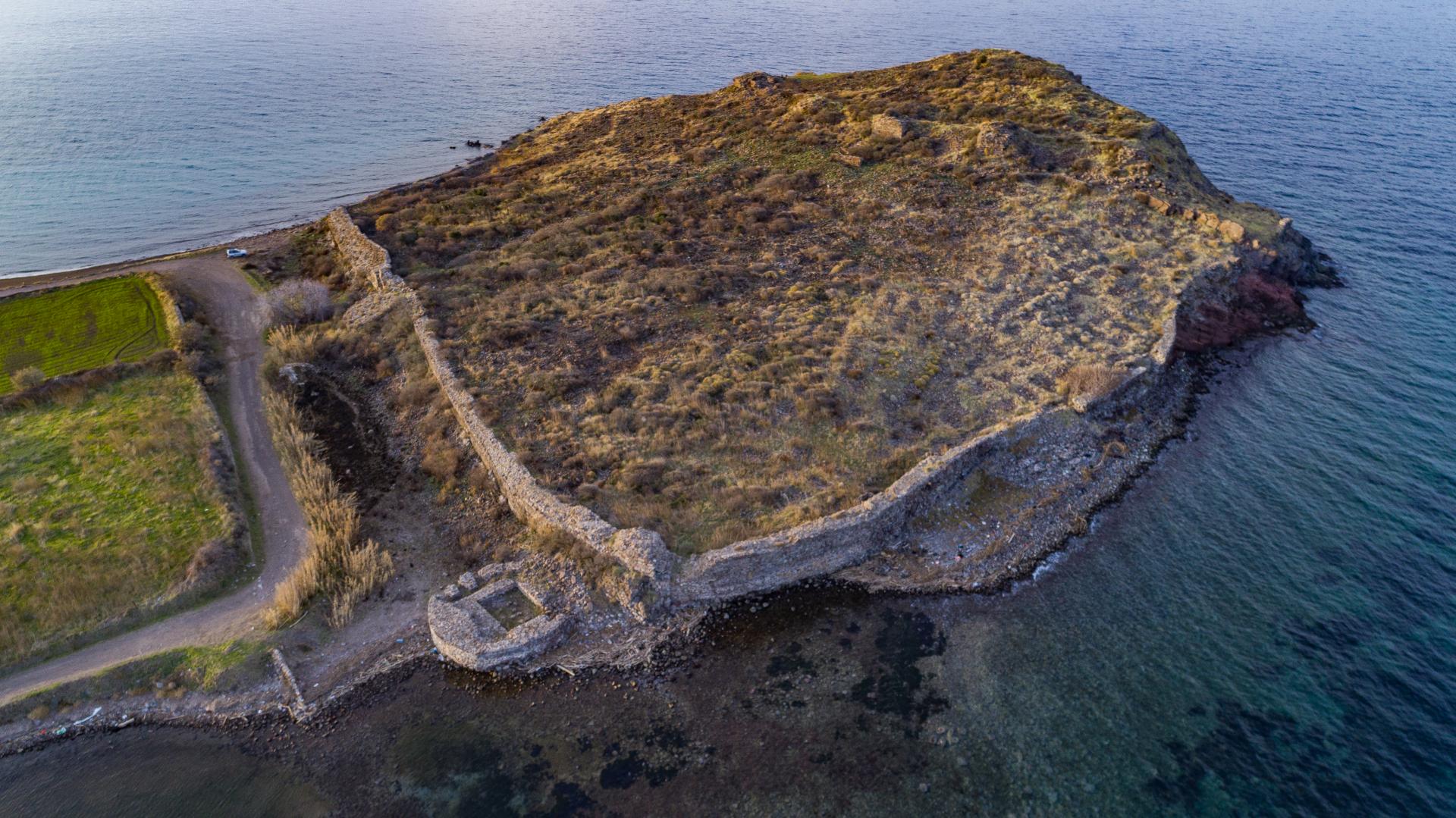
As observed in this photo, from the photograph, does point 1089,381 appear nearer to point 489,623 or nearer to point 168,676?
point 489,623

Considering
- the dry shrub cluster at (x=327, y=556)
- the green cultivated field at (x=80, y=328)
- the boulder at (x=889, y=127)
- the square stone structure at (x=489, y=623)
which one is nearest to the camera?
the square stone structure at (x=489, y=623)

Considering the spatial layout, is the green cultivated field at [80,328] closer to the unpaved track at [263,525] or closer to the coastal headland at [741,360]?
the unpaved track at [263,525]

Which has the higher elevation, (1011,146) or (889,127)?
(889,127)

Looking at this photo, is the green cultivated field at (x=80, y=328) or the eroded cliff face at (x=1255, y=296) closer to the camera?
the green cultivated field at (x=80, y=328)

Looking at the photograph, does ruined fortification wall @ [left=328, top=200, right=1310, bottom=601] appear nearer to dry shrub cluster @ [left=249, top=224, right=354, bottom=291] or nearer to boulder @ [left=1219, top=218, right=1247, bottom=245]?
dry shrub cluster @ [left=249, top=224, right=354, bottom=291]

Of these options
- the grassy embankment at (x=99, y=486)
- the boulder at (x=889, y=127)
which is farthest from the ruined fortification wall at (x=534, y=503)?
the boulder at (x=889, y=127)

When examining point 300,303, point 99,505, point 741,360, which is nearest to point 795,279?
point 741,360

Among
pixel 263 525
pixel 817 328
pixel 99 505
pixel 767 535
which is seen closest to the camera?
pixel 767 535
